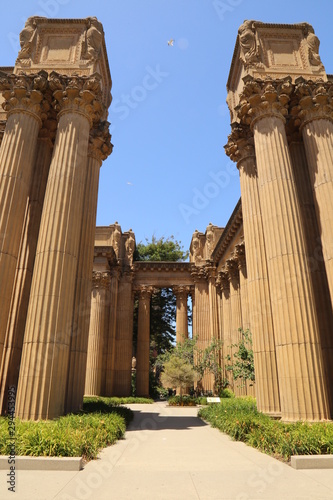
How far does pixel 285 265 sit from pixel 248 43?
482 inches

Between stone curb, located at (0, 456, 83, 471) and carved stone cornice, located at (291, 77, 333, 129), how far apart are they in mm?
16184

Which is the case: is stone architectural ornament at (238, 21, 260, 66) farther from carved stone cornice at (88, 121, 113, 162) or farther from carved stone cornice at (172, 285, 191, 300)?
carved stone cornice at (172, 285, 191, 300)

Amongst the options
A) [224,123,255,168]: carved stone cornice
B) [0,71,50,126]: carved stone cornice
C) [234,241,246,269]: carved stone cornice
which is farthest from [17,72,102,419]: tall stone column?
[234,241,246,269]: carved stone cornice

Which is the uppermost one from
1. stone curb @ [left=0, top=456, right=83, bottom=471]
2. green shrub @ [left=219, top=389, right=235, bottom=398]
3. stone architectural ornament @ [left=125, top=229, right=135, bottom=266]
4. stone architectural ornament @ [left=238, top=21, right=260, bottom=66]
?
stone architectural ornament @ [left=238, top=21, right=260, bottom=66]

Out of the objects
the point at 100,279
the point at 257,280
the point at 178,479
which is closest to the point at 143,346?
the point at 100,279

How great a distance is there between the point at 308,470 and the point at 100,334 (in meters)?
26.9

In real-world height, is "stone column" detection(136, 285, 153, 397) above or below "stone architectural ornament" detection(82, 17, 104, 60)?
below

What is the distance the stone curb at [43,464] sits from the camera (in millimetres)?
7215

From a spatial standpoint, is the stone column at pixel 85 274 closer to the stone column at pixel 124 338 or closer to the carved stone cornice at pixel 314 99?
the carved stone cornice at pixel 314 99

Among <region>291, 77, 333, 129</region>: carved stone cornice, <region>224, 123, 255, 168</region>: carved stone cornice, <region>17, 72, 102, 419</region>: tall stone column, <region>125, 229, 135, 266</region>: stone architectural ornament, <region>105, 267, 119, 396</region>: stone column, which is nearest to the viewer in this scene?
<region>17, 72, 102, 419</region>: tall stone column

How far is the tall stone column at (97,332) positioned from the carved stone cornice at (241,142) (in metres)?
20.1

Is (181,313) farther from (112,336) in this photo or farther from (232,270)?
(232,270)

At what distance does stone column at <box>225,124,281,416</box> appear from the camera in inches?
553

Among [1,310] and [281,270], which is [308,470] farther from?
[1,310]
